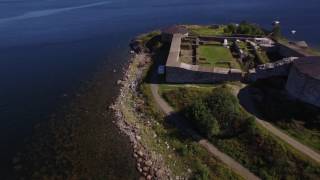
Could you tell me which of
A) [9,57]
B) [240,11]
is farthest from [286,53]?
[240,11]

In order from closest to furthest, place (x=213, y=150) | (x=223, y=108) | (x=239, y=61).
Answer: (x=213, y=150), (x=223, y=108), (x=239, y=61)

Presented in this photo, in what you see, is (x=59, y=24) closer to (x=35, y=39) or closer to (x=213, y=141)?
(x=35, y=39)

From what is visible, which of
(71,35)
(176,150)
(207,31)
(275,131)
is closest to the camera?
(275,131)

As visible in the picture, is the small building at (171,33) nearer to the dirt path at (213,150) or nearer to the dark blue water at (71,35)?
the dark blue water at (71,35)

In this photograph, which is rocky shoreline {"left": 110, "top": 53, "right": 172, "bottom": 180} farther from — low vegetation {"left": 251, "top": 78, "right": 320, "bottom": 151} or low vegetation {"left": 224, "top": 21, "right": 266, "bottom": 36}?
low vegetation {"left": 224, "top": 21, "right": 266, "bottom": 36}

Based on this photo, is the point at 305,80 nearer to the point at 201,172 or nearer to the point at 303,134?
the point at 303,134

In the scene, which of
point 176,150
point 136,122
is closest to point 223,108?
point 176,150

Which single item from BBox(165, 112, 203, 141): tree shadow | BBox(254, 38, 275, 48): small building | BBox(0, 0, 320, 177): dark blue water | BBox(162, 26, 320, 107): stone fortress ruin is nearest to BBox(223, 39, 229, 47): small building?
BBox(162, 26, 320, 107): stone fortress ruin
